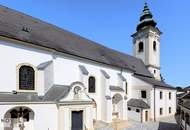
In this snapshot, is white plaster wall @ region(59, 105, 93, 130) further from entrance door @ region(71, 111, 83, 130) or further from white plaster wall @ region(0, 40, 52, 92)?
white plaster wall @ region(0, 40, 52, 92)

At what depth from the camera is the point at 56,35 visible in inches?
878

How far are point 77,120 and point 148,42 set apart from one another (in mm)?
25366

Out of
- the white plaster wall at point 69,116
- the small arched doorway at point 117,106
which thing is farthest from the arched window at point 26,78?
the small arched doorway at point 117,106

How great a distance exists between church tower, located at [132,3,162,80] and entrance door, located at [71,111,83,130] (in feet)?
80.9

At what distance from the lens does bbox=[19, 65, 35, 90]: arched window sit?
52.0ft

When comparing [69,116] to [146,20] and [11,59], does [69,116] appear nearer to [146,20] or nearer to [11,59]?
[11,59]

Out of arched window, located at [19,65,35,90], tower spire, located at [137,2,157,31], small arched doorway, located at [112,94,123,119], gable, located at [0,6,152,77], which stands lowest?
small arched doorway, located at [112,94,123,119]

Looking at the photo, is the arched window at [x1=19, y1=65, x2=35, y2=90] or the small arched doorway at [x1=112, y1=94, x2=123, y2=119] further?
the small arched doorway at [x1=112, y1=94, x2=123, y2=119]

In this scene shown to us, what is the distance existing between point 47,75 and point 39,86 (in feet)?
3.85

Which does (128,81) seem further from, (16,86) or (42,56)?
(16,86)

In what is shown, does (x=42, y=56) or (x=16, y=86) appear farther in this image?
(x=42, y=56)

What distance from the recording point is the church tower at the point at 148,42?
1489 inches

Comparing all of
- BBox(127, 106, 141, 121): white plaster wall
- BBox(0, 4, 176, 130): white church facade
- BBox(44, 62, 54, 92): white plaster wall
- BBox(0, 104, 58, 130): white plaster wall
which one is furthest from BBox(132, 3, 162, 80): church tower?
BBox(0, 104, 58, 130): white plaster wall

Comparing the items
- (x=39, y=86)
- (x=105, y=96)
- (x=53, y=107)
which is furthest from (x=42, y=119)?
(x=105, y=96)
